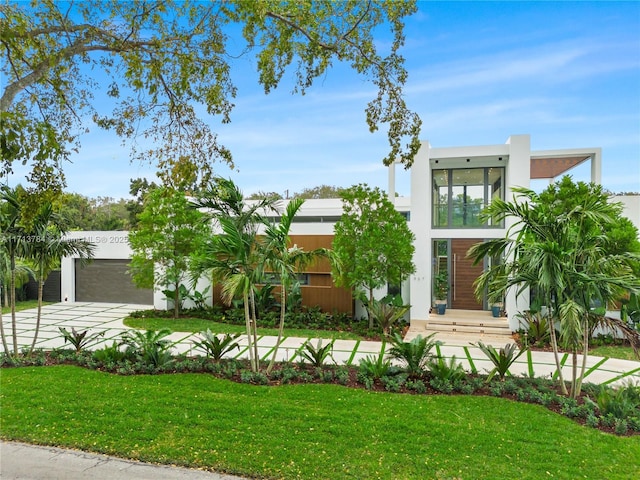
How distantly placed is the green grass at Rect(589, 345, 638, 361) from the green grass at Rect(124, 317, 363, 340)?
579 centimetres

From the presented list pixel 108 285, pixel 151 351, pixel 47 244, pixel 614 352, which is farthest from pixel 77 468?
pixel 108 285

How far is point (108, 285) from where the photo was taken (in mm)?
17500

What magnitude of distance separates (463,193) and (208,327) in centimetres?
919

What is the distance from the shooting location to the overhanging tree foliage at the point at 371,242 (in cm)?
1108

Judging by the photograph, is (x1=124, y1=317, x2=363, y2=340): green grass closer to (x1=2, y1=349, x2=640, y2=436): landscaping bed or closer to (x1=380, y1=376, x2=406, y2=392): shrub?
(x1=2, y1=349, x2=640, y2=436): landscaping bed

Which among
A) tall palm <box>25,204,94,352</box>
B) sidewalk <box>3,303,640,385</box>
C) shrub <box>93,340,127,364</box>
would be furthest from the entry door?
tall palm <box>25,204,94,352</box>

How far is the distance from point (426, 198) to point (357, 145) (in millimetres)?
3064

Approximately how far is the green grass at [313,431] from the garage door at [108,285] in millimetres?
10803

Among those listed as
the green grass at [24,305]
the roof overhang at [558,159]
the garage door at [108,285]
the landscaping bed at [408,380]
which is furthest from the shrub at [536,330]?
the green grass at [24,305]

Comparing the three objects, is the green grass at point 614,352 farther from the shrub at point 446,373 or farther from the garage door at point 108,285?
the garage door at point 108,285

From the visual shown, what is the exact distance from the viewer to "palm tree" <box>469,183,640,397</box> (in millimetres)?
5668

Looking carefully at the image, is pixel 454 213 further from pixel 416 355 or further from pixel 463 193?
pixel 416 355

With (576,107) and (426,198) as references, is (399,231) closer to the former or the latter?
(426,198)

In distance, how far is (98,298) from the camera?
693 inches
